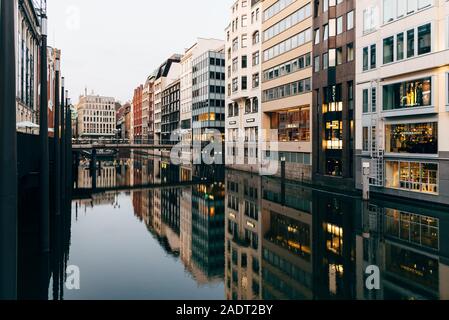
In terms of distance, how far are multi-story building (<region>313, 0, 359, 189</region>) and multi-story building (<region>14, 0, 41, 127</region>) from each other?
106 ft

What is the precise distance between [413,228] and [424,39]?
16.4m

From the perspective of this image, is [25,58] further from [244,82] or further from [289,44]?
[289,44]

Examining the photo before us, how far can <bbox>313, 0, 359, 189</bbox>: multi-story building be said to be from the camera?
38.6m

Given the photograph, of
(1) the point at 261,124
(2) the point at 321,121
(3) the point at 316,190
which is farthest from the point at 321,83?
(1) the point at 261,124

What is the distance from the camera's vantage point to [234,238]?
68.8ft

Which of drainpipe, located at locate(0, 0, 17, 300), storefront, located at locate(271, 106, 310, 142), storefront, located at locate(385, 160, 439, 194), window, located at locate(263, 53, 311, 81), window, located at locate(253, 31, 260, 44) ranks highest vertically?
window, located at locate(253, 31, 260, 44)

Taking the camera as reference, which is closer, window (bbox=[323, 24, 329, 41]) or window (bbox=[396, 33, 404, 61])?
window (bbox=[396, 33, 404, 61])

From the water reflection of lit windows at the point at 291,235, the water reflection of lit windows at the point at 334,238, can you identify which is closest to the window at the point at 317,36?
the water reflection of lit windows at the point at 291,235

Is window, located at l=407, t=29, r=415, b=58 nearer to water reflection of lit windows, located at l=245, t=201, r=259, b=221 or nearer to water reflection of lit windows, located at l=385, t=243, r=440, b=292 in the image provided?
water reflection of lit windows, located at l=245, t=201, r=259, b=221

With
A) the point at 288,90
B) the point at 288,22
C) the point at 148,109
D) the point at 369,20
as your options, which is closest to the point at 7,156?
the point at 369,20

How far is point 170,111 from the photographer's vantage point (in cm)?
11688

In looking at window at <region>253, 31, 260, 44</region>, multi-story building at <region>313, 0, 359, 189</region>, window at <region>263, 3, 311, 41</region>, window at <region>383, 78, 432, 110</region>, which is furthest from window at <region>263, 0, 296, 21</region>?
window at <region>383, 78, 432, 110</region>

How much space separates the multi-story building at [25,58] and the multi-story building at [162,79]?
2537 inches

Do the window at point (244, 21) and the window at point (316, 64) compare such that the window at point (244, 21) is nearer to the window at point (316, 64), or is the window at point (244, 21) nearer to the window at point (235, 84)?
the window at point (235, 84)
